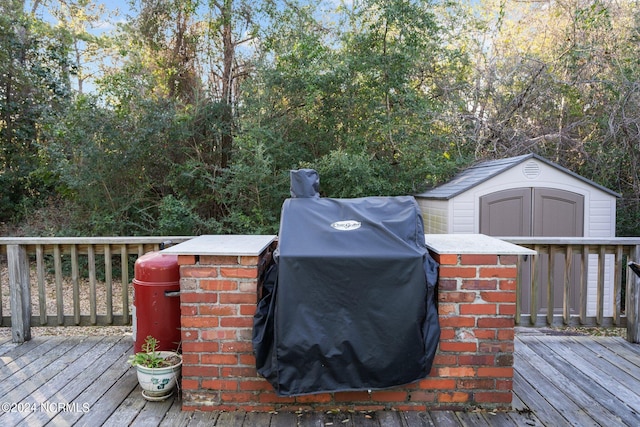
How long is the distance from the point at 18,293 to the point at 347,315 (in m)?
2.96

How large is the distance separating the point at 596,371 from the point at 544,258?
2.58 metres

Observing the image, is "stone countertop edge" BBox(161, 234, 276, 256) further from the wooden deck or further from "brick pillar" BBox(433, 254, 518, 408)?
"brick pillar" BBox(433, 254, 518, 408)

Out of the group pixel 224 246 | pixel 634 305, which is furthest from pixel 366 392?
pixel 634 305

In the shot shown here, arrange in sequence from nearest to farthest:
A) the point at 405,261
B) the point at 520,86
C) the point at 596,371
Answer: the point at 405,261 < the point at 596,371 < the point at 520,86

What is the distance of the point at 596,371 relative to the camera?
308 cm

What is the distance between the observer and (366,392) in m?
2.49

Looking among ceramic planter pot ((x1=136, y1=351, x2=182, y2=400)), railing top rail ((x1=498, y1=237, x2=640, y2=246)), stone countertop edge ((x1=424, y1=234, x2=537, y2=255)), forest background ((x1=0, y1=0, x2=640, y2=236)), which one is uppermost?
forest background ((x1=0, y1=0, x2=640, y2=236))

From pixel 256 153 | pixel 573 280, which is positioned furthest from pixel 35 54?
pixel 573 280

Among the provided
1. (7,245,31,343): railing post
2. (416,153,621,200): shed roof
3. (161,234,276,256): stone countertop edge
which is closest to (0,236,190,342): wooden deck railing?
(7,245,31,343): railing post

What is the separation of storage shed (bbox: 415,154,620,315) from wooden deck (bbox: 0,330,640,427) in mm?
1884

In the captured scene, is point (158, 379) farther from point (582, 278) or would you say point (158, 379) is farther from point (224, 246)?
point (582, 278)

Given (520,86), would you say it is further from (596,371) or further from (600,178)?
(596,371)

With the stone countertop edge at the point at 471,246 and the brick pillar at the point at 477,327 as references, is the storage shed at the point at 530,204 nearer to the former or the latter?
the stone countertop edge at the point at 471,246

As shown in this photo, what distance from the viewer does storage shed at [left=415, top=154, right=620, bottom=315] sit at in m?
5.24
